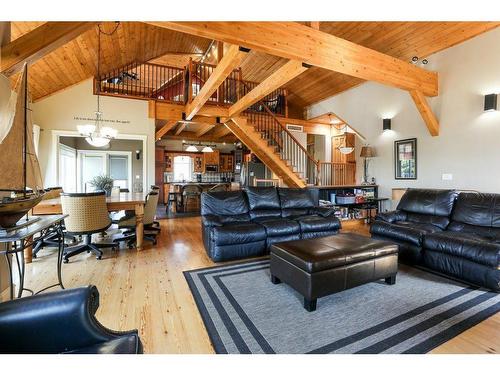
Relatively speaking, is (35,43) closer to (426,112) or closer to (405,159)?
(426,112)

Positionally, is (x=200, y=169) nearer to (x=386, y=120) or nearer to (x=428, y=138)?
(x=386, y=120)

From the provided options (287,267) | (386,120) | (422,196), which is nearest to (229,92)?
(386,120)

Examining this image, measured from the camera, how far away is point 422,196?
A: 3.88m

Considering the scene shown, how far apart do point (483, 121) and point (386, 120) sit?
1764 mm

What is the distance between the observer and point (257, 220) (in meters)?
3.94

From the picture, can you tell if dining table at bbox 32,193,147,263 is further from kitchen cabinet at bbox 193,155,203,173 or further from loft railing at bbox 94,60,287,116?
kitchen cabinet at bbox 193,155,203,173

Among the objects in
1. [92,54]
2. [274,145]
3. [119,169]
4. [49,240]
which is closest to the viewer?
[49,240]

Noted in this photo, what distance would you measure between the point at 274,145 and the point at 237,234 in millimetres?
3827

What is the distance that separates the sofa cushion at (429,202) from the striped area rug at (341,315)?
1.27 meters

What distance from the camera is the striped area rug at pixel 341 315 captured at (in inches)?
66.3

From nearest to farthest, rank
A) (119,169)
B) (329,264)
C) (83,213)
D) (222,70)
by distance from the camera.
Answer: (329,264)
(83,213)
(222,70)
(119,169)

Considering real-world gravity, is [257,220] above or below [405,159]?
below

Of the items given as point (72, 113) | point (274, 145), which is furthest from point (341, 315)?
point (72, 113)

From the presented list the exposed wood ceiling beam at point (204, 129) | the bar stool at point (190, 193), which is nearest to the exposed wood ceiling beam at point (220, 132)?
the exposed wood ceiling beam at point (204, 129)
